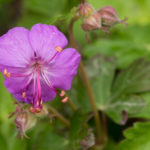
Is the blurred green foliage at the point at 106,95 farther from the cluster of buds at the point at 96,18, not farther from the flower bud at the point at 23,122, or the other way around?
the flower bud at the point at 23,122

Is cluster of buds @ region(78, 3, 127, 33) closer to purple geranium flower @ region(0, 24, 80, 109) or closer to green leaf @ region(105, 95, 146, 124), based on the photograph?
purple geranium flower @ region(0, 24, 80, 109)

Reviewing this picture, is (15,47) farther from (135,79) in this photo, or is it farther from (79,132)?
(135,79)

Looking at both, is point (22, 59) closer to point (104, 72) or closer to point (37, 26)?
point (37, 26)

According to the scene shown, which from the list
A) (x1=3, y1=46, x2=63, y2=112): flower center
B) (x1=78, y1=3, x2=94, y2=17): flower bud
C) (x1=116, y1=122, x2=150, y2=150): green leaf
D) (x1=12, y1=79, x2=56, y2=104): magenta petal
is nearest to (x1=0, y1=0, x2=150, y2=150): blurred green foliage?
(x1=116, y1=122, x2=150, y2=150): green leaf

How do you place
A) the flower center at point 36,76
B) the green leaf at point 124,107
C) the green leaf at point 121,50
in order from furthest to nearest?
the green leaf at point 121,50, the green leaf at point 124,107, the flower center at point 36,76

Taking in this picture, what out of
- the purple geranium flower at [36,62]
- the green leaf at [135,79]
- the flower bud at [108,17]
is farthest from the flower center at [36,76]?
the green leaf at [135,79]

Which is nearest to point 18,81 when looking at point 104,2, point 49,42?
point 49,42

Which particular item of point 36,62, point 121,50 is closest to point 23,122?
point 36,62
